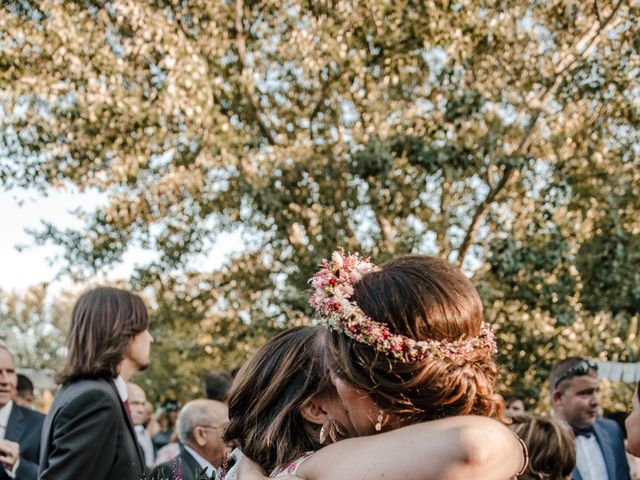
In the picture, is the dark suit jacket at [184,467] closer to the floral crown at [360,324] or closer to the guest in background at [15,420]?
the guest in background at [15,420]

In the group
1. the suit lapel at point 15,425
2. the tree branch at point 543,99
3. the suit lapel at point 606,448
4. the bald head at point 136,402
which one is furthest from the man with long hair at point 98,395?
the tree branch at point 543,99

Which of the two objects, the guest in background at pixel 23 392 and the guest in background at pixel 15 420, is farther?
the guest in background at pixel 23 392

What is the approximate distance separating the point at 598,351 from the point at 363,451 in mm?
9557

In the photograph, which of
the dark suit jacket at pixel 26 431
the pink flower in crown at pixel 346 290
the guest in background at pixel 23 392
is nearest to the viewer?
the pink flower in crown at pixel 346 290

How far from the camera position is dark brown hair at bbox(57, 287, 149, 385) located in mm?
3535

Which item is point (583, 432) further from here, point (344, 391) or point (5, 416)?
point (344, 391)

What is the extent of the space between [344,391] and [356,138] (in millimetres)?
8013

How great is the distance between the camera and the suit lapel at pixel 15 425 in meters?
5.22

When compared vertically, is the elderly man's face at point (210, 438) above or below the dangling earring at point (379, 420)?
below

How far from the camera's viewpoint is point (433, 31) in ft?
29.0

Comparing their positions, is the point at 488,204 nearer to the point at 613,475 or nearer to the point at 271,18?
the point at 271,18

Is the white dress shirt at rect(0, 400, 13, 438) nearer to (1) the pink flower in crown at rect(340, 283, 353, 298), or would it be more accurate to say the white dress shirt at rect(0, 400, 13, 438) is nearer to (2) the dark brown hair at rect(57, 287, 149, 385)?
(2) the dark brown hair at rect(57, 287, 149, 385)

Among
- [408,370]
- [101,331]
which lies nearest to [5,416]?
[101,331]

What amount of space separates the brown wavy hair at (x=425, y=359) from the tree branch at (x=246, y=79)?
772cm
